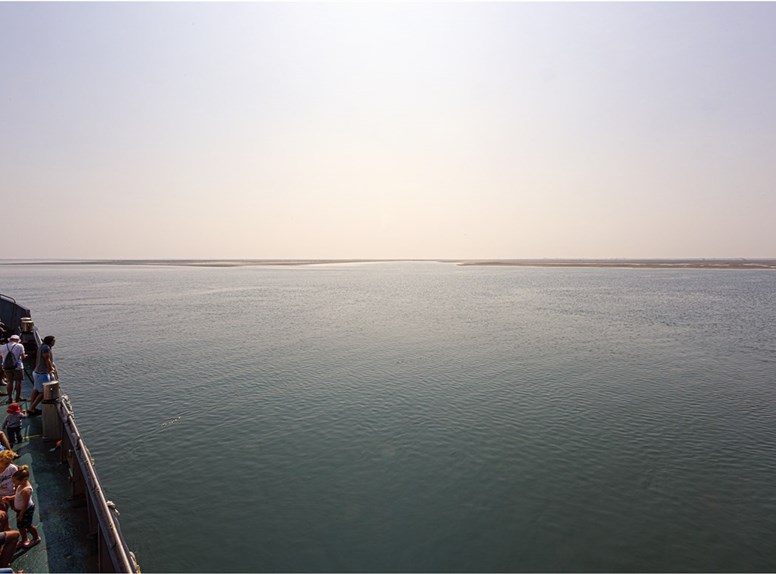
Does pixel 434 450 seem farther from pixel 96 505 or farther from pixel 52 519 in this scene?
pixel 52 519

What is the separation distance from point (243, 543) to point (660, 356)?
39.1 m

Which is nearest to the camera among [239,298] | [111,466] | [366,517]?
[366,517]

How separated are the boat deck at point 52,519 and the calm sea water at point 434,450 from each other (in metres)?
2.72

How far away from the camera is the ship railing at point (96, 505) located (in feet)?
26.0

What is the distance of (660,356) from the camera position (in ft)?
120

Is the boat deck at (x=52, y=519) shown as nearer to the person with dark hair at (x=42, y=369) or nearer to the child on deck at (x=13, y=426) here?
the child on deck at (x=13, y=426)

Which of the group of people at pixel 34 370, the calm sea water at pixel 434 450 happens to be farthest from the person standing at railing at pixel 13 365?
the calm sea water at pixel 434 450

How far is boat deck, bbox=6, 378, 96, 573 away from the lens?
366 inches

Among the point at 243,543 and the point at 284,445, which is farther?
the point at 284,445

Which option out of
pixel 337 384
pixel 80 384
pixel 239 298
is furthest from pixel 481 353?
pixel 239 298

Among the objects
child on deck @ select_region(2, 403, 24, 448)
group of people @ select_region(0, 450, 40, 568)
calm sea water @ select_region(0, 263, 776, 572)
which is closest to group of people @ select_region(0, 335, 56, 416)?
child on deck @ select_region(2, 403, 24, 448)

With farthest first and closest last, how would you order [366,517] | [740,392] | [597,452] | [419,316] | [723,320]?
[419,316] → [723,320] → [740,392] → [597,452] → [366,517]

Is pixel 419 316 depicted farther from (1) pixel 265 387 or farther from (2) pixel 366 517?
(2) pixel 366 517

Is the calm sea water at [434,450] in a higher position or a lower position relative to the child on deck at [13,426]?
lower
